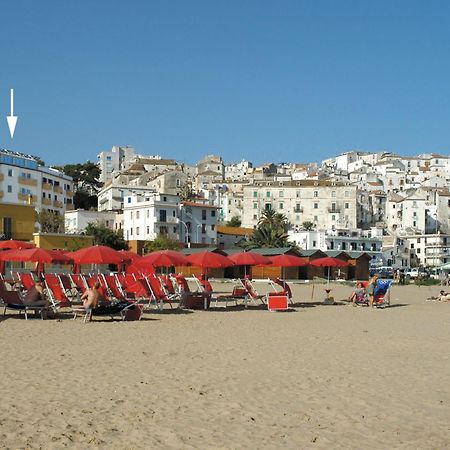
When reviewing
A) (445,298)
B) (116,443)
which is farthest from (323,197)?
(116,443)

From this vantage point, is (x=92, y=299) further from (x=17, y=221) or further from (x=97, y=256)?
(x=17, y=221)

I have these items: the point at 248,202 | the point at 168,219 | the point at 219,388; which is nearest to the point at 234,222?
the point at 248,202

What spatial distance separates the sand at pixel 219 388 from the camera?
23.0 feet

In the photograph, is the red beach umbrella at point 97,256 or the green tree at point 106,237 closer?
the red beach umbrella at point 97,256

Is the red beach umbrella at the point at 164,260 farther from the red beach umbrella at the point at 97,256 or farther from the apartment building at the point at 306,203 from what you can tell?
the apartment building at the point at 306,203

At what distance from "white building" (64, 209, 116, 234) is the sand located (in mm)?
67494

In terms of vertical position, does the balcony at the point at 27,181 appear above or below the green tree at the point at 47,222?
above

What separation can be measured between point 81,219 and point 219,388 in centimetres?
7693

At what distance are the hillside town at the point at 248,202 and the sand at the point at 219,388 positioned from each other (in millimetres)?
38529

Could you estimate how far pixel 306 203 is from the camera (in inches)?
4683

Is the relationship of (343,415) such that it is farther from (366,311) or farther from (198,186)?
(198,186)

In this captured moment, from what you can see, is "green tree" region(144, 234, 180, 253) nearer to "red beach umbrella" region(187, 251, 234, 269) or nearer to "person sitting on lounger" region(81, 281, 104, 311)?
"red beach umbrella" region(187, 251, 234, 269)

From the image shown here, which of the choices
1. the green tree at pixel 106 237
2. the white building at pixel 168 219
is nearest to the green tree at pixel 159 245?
the green tree at pixel 106 237

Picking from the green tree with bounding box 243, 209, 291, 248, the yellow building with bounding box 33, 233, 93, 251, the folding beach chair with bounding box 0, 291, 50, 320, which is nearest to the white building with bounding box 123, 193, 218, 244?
the green tree with bounding box 243, 209, 291, 248
